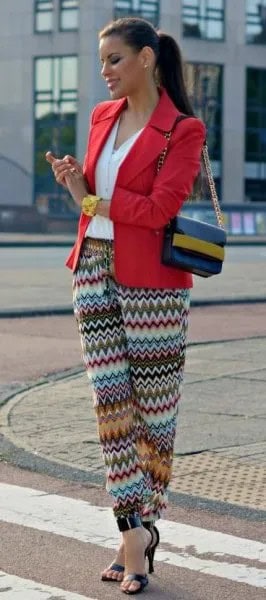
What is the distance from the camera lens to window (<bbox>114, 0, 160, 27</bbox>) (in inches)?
2399

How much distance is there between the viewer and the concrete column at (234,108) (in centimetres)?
6397

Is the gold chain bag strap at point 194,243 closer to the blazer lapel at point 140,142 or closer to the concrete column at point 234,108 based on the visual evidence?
the blazer lapel at point 140,142

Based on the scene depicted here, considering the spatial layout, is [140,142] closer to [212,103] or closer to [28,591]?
[28,591]

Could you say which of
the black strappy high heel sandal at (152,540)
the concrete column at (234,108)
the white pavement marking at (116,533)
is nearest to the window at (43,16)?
the concrete column at (234,108)

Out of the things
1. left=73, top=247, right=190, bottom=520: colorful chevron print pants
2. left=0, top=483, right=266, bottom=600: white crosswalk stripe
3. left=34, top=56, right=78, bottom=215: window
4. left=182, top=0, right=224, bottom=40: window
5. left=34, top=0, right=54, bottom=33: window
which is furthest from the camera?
left=182, top=0, right=224, bottom=40: window

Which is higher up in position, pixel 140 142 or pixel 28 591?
pixel 140 142

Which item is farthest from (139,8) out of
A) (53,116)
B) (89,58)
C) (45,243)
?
(45,243)

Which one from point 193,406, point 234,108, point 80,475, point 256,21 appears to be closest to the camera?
point 80,475

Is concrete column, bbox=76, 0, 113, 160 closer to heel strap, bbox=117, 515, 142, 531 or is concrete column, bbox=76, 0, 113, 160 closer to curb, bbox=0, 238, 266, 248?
curb, bbox=0, 238, 266, 248

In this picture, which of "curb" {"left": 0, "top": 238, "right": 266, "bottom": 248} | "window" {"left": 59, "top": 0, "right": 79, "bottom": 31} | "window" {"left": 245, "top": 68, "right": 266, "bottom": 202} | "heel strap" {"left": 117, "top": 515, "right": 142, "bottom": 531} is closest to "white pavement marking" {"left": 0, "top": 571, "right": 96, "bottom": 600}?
"heel strap" {"left": 117, "top": 515, "right": 142, "bottom": 531}

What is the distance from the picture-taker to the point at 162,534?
5.88 m

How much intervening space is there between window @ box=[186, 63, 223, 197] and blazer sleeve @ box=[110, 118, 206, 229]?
2268 inches

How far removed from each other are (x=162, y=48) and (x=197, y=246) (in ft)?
2.41

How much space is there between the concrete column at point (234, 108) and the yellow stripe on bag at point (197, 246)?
59088 mm
